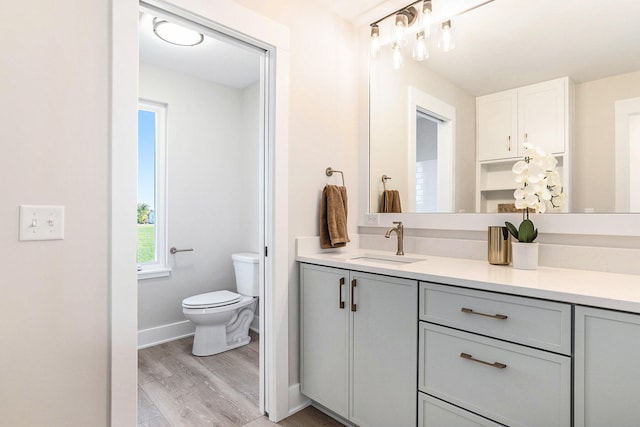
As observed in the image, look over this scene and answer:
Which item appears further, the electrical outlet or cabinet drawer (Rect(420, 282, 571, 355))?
the electrical outlet

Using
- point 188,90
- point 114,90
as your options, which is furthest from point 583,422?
point 188,90

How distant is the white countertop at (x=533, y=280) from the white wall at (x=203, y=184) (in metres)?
1.82

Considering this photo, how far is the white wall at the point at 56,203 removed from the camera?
3.53 ft

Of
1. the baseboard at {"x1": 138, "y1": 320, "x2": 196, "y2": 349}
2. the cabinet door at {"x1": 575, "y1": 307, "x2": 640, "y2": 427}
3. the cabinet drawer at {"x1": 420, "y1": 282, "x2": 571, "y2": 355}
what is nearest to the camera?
the cabinet door at {"x1": 575, "y1": 307, "x2": 640, "y2": 427}

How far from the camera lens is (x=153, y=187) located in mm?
3045

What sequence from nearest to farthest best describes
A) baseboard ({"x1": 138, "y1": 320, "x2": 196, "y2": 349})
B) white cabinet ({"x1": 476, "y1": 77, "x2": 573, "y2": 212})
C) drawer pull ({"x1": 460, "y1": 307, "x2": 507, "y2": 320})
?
drawer pull ({"x1": 460, "y1": 307, "x2": 507, "y2": 320}) → white cabinet ({"x1": 476, "y1": 77, "x2": 573, "y2": 212}) → baseboard ({"x1": 138, "y1": 320, "x2": 196, "y2": 349})

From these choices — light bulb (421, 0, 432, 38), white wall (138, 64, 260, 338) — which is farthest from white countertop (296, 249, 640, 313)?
white wall (138, 64, 260, 338)

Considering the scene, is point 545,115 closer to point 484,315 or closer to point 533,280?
point 533,280

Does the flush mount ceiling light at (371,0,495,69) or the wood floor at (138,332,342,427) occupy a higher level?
the flush mount ceiling light at (371,0,495,69)

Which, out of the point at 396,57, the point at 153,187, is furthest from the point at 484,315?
the point at 153,187

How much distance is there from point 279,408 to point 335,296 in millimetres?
707

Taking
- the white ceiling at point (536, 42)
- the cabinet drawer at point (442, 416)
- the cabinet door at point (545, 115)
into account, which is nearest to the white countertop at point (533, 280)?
the cabinet drawer at point (442, 416)

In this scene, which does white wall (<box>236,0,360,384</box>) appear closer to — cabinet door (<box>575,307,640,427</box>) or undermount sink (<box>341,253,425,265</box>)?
undermount sink (<box>341,253,425,265</box>)

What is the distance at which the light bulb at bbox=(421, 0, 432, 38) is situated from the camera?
75.5 inches
